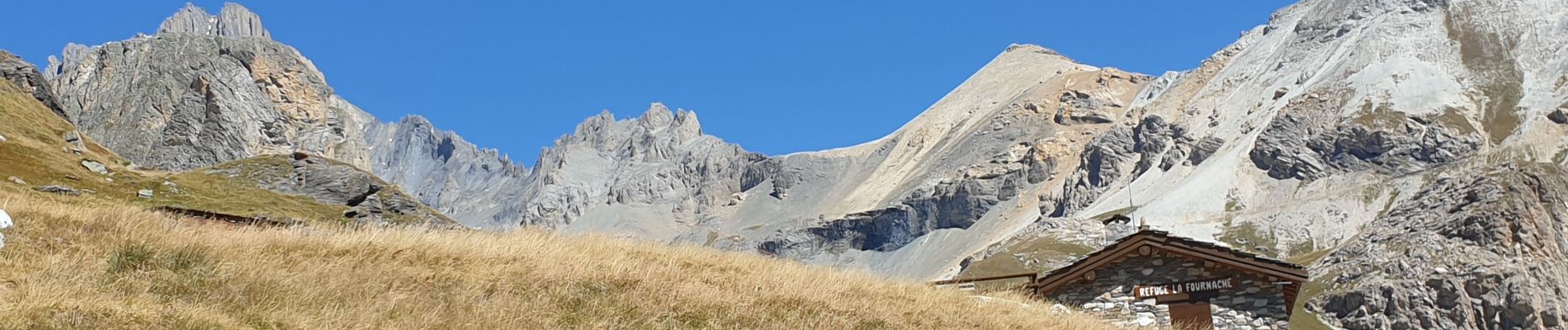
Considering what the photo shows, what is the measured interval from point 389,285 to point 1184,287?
19131 mm

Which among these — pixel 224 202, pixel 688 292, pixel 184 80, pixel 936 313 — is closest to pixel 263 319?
pixel 688 292

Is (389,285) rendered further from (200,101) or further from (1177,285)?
(200,101)

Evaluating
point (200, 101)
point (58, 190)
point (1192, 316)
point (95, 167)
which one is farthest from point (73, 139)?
point (200, 101)

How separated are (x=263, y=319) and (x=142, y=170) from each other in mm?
37688

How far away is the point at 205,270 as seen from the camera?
1739 cm

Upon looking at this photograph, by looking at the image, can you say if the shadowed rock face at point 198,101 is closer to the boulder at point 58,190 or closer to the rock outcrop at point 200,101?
the rock outcrop at point 200,101

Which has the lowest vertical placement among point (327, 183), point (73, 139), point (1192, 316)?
point (1192, 316)

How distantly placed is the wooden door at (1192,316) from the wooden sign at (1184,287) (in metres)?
0.32

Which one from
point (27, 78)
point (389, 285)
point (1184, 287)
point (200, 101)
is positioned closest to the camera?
point (389, 285)

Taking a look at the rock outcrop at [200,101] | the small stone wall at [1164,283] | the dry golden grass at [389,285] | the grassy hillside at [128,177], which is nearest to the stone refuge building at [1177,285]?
the small stone wall at [1164,283]

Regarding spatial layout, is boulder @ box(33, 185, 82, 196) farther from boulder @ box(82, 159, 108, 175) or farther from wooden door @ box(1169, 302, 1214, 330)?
wooden door @ box(1169, 302, 1214, 330)

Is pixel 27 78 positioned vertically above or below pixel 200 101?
below

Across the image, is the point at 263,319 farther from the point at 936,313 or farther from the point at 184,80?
the point at 184,80

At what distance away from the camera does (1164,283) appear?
3027cm
